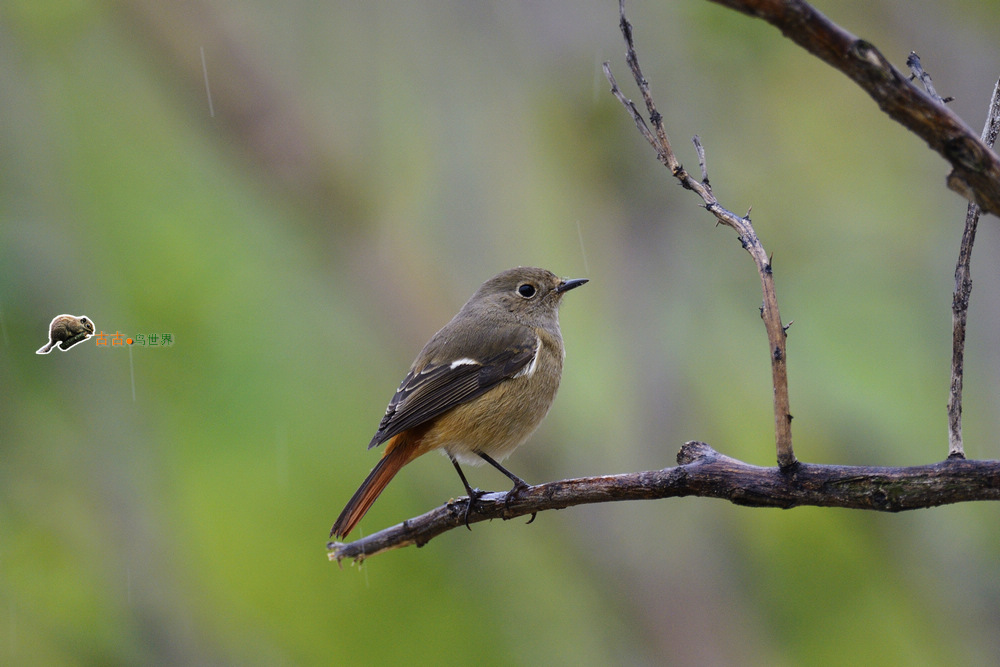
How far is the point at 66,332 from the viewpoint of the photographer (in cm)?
571

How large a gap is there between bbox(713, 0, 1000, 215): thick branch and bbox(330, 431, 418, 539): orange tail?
2.43 metres

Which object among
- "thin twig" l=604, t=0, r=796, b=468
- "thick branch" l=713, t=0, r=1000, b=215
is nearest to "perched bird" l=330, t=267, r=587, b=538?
"thin twig" l=604, t=0, r=796, b=468

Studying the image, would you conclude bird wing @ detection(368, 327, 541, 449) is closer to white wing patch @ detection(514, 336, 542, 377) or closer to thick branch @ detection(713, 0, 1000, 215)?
white wing patch @ detection(514, 336, 542, 377)

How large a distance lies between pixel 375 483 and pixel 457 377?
82cm

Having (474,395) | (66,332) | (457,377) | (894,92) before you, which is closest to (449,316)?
(66,332)

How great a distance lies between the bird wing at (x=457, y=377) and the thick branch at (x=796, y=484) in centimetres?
134

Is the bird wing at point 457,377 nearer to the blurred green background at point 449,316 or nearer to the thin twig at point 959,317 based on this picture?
the blurred green background at point 449,316

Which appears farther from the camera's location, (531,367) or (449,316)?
(449,316)

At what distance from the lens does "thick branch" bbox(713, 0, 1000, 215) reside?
4.90 feet

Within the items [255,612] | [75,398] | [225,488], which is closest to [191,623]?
[255,612]

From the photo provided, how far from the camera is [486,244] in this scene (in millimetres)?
7242

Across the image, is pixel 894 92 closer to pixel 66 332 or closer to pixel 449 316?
pixel 66 332

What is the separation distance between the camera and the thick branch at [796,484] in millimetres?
1775

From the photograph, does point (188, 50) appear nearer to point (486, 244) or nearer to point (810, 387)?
point (486, 244)
